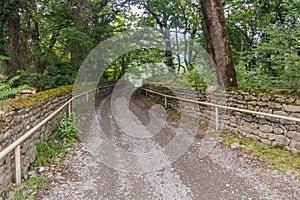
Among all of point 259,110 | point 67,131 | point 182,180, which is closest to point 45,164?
point 67,131

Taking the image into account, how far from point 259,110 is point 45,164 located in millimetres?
4232

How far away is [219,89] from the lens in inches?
225

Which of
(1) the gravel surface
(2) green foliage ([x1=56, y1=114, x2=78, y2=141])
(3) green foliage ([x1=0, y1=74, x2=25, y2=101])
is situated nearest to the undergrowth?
(1) the gravel surface

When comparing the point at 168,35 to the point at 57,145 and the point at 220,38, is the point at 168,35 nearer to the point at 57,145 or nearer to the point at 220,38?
the point at 220,38

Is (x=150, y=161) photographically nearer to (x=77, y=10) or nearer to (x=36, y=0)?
(x=36, y=0)

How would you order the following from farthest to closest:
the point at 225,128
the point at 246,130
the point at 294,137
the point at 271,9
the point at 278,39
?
the point at 271,9 → the point at 278,39 → the point at 225,128 → the point at 246,130 → the point at 294,137

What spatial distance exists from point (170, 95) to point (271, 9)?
640 centimetres

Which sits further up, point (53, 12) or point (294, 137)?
point (53, 12)

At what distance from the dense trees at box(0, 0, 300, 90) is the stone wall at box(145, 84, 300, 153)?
90cm

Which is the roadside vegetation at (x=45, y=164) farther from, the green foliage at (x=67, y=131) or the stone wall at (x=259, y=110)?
the stone wall at (x=259, y=110)

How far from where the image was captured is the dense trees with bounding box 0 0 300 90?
6537 mm

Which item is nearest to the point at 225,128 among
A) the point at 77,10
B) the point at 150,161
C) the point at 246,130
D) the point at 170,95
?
the point at 246,130

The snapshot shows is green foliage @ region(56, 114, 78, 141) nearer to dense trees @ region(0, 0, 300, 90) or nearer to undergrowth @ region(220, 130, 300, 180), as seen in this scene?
dense trees @ region(0, 0, 300, 90)

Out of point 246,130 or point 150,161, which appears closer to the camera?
point 150,161
